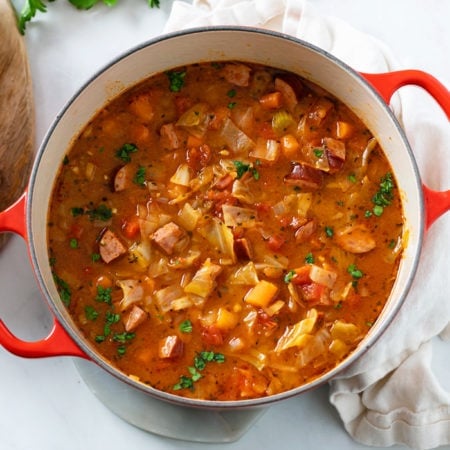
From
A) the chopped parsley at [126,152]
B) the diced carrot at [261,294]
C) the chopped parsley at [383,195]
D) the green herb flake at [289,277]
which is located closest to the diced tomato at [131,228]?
the chopped parsley at [126,152]

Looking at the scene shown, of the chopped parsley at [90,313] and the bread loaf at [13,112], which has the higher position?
the bread loaf at [13,112]

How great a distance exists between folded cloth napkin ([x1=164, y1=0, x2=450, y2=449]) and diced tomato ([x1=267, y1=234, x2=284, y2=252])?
680mm

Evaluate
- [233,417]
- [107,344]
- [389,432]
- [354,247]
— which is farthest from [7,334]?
[389,432]

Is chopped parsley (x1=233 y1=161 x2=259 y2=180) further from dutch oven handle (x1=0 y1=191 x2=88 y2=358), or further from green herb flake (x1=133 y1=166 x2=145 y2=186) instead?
dutch oven handle (x1=0 y1=191 x2=88 y2=358)

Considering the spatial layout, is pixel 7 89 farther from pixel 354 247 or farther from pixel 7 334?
pixel 354 247

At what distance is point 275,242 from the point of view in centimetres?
386

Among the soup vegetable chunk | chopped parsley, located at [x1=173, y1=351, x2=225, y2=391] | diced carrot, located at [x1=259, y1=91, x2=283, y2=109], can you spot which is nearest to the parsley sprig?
the soup vegetable chunk

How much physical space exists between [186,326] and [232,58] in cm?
131

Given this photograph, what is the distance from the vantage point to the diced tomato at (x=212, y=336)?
3807mm

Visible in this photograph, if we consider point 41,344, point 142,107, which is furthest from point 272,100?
point 41,344

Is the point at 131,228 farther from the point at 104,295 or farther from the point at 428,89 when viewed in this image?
the point at 428,89

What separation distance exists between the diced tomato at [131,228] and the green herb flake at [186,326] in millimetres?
467

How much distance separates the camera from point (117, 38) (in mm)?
4414

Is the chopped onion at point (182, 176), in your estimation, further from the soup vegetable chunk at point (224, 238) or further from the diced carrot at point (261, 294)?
the diced carrot at point (261, 294)
